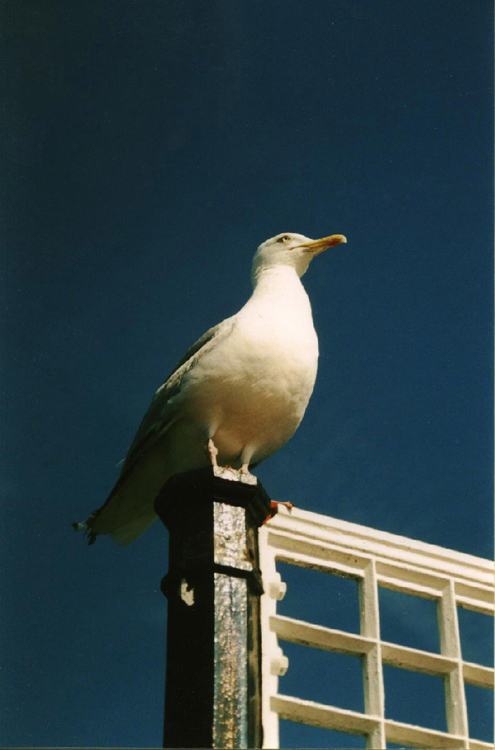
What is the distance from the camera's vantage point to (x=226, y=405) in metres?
5.17

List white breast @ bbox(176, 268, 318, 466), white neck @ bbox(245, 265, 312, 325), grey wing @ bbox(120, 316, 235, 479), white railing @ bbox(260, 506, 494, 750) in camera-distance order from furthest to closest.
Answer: white neck @ bbox(245, 265, 312, 325), grey wing @ bbox(120, 316, 235, 479), white breast @ bbox(176, 268, 318, 466), white railing @ bbox(260, 506, 494, 750)

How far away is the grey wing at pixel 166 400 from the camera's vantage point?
18.0ft

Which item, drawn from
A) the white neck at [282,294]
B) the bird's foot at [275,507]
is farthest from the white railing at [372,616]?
the white neck at [282,294]

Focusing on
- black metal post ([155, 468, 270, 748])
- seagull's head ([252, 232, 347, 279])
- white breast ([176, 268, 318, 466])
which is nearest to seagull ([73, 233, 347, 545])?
white breast ([176, 268, 318, 466])

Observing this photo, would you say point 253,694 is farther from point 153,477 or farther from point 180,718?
point 153,477

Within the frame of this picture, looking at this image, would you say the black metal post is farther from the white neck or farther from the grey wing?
the white neck

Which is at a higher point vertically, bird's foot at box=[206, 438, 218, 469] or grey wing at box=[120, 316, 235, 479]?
grey wing at box=[120, 316, 235, 479]

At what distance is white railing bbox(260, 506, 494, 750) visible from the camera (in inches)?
188

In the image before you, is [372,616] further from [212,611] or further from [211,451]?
[212,611]

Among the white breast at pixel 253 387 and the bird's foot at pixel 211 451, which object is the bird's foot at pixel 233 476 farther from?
the white breast at pixel 253 387

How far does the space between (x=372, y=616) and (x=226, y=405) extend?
1.28 metres

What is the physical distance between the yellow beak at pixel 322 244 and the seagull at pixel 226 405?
1.88 ft

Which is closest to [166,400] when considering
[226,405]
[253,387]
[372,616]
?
[226,405]

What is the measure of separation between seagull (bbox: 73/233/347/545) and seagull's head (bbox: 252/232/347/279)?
45 centimetres
